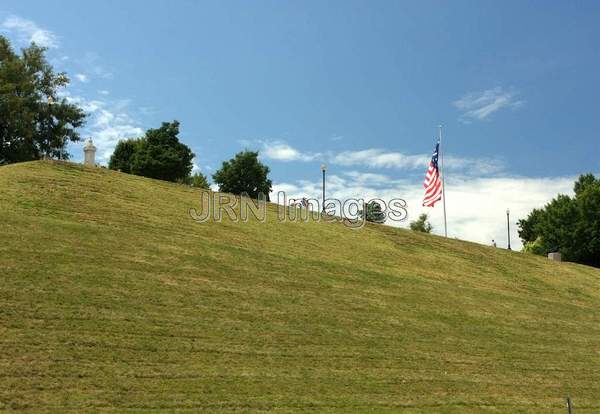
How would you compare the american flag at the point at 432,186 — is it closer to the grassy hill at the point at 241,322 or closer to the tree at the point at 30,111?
the grassy hill at the point at 241,322

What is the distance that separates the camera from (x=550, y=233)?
226 ft

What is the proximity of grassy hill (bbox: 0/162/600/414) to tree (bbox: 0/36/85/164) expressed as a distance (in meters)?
23.7

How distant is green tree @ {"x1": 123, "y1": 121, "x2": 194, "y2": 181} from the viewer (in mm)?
63312

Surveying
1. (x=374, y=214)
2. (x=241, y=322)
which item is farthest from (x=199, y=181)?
(x=241, y=322)

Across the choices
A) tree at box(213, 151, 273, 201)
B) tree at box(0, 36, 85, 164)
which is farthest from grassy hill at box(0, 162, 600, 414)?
tree at box(213, 151, 273, 201)

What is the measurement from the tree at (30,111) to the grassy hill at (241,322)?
23.7m

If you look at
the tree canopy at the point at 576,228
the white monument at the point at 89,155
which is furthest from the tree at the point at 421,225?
the white monument at the point at 89,155

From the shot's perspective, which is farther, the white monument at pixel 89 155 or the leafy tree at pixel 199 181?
the leafy tree at pixel 199 181

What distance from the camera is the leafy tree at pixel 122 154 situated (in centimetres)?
7269

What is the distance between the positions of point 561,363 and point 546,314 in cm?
724

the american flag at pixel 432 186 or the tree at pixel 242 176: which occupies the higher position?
the tree at pixel 242 176

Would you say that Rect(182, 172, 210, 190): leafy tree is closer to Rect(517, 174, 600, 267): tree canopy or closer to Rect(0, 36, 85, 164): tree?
Rect(0, 36, 85, 164): tree

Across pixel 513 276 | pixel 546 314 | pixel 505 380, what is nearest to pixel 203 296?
pixel 505 380

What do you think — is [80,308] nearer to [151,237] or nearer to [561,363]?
[151,237]
